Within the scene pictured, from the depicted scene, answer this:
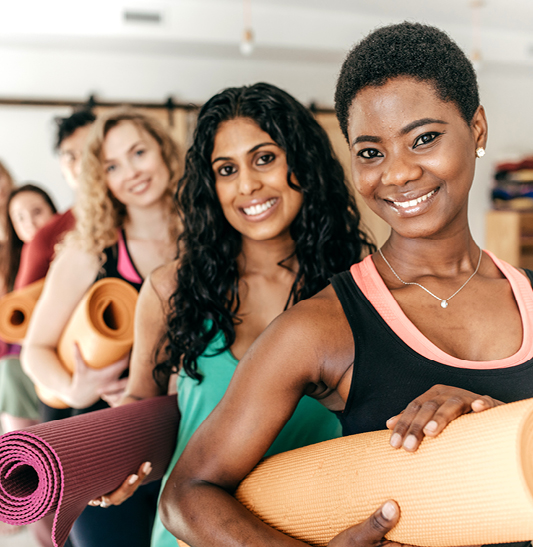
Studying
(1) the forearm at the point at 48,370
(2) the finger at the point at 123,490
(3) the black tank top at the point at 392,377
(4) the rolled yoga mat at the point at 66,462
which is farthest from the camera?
(1) the forearm at the point at 48,370

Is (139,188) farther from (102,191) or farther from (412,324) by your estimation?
(412,324)

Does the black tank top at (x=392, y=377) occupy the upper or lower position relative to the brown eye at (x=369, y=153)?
lower

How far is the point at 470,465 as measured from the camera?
664 millimetres

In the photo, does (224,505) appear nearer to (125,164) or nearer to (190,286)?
(190,286)

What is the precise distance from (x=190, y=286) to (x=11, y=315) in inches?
51.1

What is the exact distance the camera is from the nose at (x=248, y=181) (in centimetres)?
135

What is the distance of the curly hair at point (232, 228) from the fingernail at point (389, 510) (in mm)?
663

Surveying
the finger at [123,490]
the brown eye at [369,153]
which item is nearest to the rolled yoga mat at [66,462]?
the finger at [123,490]

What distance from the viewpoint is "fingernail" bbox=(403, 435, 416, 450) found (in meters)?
0.70

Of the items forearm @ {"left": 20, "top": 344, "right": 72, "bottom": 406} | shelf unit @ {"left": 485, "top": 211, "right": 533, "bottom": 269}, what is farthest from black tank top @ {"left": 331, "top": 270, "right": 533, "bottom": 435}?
shelf unit @ {"left": 485, "top": 211, "right": 533, "bottom": 269}

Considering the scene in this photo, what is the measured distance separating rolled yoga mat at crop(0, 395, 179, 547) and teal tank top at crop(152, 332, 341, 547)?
0.13 metres

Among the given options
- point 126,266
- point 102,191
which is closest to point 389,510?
point 126,266

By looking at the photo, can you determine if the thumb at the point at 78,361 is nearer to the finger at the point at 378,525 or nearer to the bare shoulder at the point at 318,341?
the bare shoulder at the point at 318,341

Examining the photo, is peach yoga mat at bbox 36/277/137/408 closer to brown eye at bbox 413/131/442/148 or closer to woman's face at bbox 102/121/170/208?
woman's face at bbox 102/121/170/208
